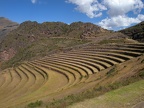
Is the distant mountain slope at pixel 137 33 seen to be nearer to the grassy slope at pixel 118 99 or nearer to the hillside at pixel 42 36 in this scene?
the hillside at pixel 42 36

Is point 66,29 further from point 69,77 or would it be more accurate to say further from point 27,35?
point 69,77

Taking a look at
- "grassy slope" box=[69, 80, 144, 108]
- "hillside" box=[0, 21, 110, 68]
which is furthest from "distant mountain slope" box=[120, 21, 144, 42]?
"grassy slope" box=[69, 80, 144, 108]

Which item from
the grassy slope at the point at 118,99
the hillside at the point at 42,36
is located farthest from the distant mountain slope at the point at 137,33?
the grassy slope at the point at 118,99

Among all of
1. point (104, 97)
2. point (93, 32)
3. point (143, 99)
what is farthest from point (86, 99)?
point (93, 32)

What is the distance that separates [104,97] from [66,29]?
296 feet

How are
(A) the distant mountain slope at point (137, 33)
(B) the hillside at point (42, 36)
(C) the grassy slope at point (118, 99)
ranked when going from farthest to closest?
(B) the hillside at point (42, 36), (A) the distant mountain slope at point (137, 33), (C) the grassy slope at point (118, 99)

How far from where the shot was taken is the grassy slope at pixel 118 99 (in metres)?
7.89

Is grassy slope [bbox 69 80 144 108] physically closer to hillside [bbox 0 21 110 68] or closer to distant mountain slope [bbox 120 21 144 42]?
distant mountain slope [bbox 120 21 144 42]

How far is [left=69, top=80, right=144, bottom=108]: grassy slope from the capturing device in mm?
7888

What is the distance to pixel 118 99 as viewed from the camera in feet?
27.3

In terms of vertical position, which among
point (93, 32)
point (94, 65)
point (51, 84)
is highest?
point (93, 32)

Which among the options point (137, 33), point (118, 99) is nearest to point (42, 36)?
point (137, 33)

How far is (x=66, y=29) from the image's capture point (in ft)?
321

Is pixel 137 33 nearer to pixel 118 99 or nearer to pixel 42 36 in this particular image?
pixel 42 36
